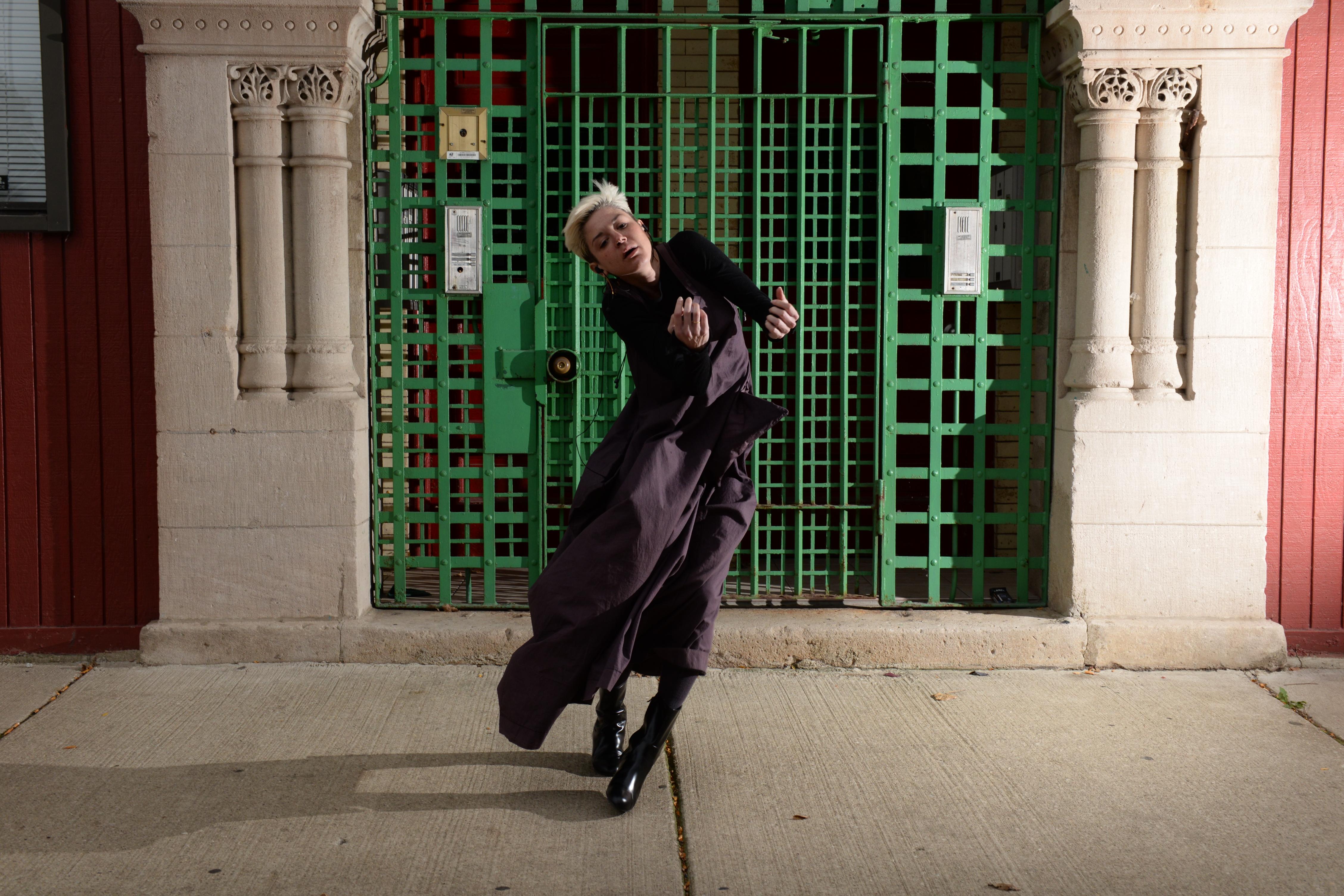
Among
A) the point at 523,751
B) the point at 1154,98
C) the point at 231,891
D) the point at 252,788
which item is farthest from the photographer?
the point at 1154,98

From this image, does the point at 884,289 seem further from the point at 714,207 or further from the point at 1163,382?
the point at 1163,382

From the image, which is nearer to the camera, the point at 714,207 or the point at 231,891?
the point at 231,891

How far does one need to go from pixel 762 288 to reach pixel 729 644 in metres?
1.70

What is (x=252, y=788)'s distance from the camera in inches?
144

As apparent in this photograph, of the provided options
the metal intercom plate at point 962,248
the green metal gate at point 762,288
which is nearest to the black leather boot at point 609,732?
the green metal gate at point 762,288

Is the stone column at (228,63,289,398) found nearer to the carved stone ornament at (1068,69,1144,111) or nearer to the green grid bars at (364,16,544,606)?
the green grid bars at (364,16,544,606)

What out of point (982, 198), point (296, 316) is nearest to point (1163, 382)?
point (982, 198)

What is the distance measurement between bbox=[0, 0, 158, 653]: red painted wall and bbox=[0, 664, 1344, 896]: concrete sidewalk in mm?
440

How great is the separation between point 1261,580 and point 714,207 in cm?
293

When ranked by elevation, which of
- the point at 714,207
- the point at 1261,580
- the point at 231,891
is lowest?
the point at 231,891

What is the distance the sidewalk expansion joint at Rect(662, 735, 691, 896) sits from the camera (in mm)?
3105

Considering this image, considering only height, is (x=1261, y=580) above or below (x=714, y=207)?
below

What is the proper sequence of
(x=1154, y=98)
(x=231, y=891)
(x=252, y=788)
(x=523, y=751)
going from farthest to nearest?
(x=1154, y=98) < (x=523, y=751) < (x=252, y=788) < (x=231, y=891)

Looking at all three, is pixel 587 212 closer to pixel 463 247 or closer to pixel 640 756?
pixel 640 756
